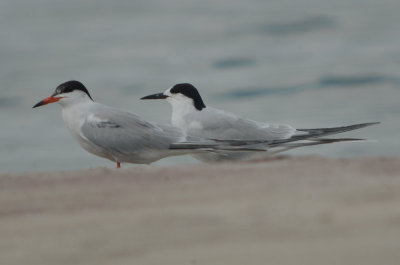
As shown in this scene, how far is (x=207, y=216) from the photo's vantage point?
3393 mm

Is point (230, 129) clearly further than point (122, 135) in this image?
Yes

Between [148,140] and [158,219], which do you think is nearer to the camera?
[158,219]

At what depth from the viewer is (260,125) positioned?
21.3 feet

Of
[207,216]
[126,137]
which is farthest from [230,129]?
[207,216]

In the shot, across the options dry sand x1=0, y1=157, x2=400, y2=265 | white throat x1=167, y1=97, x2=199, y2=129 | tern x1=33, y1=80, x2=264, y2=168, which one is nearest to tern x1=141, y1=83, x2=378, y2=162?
white throat x1=167, y1=97, x2=199, y2=129

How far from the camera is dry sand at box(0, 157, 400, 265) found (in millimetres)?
2961

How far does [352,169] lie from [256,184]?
642 millimetres

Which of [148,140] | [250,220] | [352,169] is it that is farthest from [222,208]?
[148,140]

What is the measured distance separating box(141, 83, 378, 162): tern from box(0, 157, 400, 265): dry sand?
1.65 meters

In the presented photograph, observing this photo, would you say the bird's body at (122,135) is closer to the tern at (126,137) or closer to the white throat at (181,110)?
the tern at (126,137)

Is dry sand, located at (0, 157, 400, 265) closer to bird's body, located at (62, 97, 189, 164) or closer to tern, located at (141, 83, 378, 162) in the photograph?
bird's body, located at (62, 97, 189, 164)

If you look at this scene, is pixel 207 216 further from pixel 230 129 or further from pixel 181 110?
pixel 181 110

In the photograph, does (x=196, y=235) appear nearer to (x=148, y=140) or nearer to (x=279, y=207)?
(x=279, y=207)

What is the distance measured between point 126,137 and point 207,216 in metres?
2.59
